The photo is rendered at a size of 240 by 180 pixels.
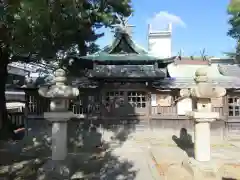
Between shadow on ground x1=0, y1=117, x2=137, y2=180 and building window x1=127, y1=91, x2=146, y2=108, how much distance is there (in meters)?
1.42

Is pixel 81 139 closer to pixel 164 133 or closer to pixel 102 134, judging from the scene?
Result: pixel 102 134

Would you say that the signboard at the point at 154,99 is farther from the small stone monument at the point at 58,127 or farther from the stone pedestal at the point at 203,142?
the small stone monument at the point at 58,127

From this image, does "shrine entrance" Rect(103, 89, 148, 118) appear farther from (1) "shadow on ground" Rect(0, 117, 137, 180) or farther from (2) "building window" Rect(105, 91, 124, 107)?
(1) "shadow on ground" Rect(0, 117, 137, 180)

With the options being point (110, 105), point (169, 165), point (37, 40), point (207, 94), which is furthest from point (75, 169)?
point (110, 105)

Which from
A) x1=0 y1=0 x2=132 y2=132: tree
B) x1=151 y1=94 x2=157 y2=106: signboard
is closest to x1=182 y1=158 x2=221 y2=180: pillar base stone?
x1=0 y1=0 x2=132 y2=132: tree

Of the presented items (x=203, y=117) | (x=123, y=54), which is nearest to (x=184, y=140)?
(x=123, y=54)

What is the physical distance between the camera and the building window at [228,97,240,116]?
53.3 ft

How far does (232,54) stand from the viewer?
3244 cm

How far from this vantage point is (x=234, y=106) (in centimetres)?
1623

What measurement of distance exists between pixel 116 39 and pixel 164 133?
7.14 metres

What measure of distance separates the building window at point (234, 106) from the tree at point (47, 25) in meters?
8.13

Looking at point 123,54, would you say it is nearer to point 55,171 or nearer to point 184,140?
point 184,140

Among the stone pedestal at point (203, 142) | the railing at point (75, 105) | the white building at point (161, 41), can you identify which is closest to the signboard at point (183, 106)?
the railing at point (75, 105)

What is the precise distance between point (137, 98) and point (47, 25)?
948 centimetres
